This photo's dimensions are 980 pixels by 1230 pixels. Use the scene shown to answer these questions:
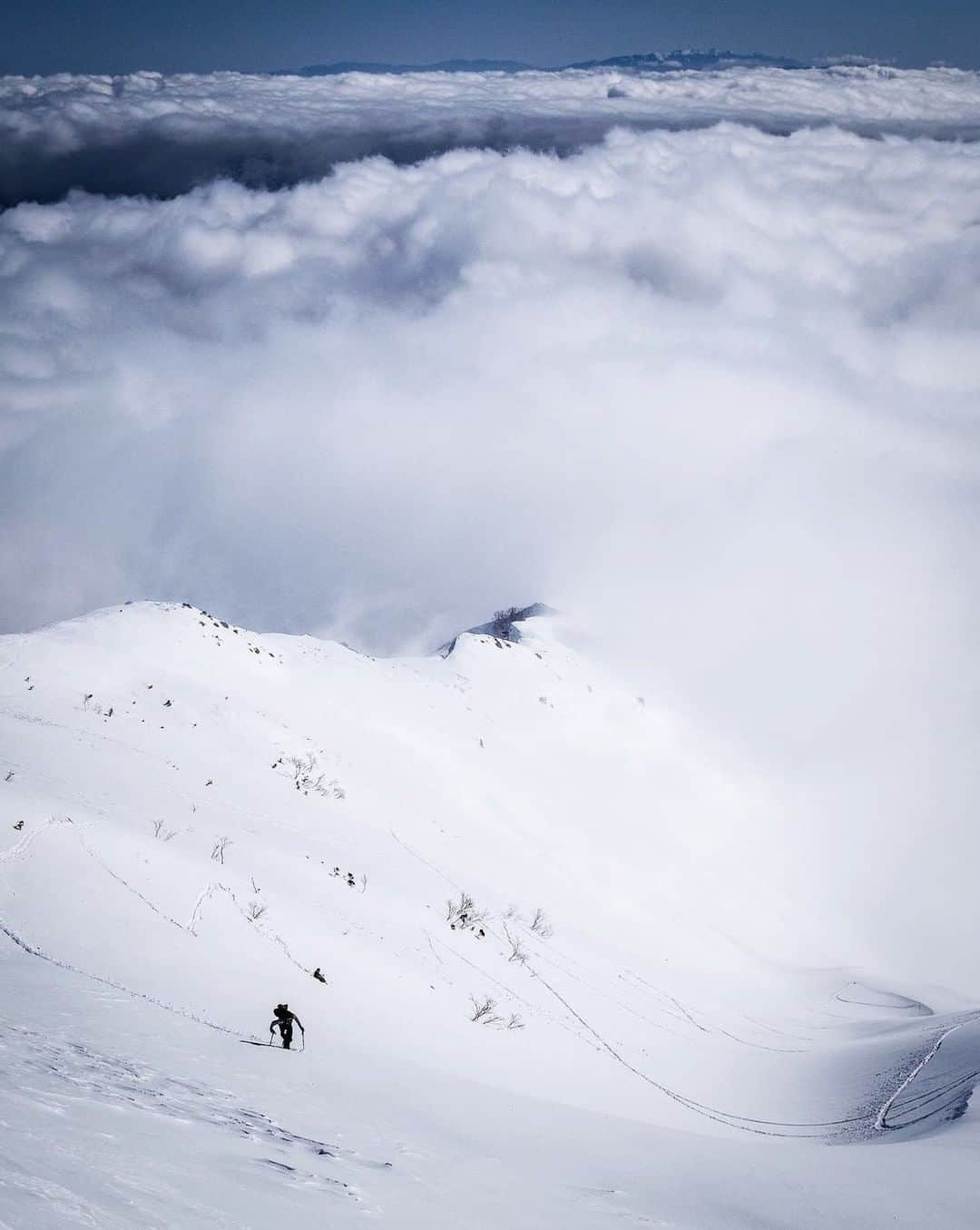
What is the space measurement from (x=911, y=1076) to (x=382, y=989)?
455 inches

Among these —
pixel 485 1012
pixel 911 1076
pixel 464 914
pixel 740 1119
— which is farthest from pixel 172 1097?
pixel 911 1076

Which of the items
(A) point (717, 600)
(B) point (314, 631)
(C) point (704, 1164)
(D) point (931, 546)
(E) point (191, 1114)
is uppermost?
(D) point (931, 546)

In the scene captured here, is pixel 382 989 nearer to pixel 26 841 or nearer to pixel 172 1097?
pixel 26 841

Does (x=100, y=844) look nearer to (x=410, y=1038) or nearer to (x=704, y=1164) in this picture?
(x=410, y=1038)

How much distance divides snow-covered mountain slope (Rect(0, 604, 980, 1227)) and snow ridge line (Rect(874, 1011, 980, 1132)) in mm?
171

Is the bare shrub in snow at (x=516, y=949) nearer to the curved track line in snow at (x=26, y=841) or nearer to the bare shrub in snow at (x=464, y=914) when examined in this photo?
the bare shrub in snow at (x=464, y=914)

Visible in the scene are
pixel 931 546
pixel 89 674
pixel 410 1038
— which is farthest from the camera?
pixel 931 546

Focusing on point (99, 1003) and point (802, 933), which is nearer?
point (99, 1003)

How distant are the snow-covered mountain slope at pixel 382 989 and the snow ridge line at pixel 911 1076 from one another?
0.17 metres

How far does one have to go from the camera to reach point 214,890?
1753 cm

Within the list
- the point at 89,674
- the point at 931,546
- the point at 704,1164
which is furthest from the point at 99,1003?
the point at 931,546

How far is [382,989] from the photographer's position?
55.9 ft

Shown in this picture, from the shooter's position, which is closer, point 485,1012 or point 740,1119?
point 485,1012

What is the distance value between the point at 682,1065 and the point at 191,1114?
16.3 meters
